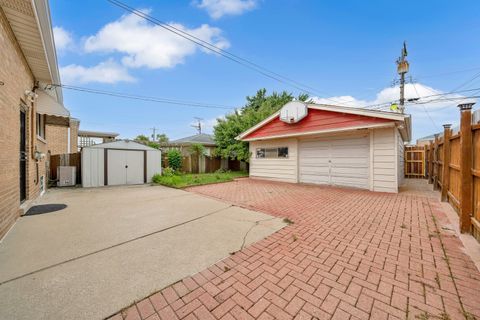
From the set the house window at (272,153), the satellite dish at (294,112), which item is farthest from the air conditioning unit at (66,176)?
the satellite dish at (294,112)

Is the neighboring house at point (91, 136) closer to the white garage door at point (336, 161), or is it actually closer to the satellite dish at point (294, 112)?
the satellite dish at point (294, 112)

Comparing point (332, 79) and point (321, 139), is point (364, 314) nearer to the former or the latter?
point (321, 139)

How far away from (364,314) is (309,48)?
13.1m

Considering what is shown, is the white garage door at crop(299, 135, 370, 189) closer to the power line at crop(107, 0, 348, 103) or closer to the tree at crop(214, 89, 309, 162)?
the tree at crop(214, 89, 309, 162)

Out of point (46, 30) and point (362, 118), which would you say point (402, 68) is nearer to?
point (362, 118)

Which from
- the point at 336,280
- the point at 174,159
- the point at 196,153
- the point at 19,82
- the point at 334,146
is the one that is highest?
the point at 19,82

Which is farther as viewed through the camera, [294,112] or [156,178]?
[156,178]

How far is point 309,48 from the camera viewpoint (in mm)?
11430

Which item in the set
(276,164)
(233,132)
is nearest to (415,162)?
(276,164)

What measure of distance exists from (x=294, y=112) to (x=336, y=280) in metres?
8.41

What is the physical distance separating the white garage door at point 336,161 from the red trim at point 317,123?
0.71 meters

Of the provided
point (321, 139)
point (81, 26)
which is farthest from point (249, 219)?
point (81, 26)

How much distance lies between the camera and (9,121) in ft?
12.0

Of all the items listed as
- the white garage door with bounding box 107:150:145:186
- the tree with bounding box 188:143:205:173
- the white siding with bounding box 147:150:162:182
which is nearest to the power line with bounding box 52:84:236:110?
the white garage door with bounding box 107:150:145:186
